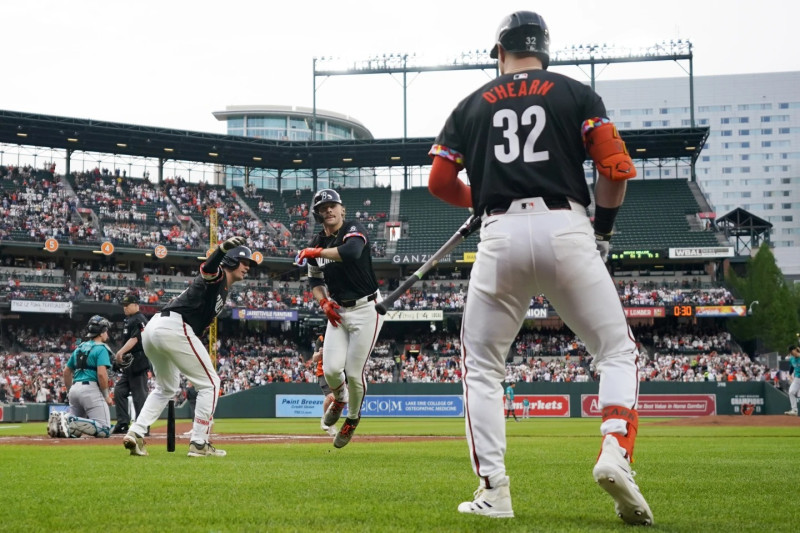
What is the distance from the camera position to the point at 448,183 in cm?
496

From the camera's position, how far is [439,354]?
50.3 m

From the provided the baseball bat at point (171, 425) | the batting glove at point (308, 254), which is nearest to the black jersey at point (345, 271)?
the batting glove at point (308, 254)

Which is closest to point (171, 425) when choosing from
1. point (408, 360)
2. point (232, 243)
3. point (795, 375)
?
point (232, 243)

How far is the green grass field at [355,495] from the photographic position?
4.13 m

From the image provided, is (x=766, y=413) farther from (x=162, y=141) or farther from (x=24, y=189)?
(x=24, y=189)

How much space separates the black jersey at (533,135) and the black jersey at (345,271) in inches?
194

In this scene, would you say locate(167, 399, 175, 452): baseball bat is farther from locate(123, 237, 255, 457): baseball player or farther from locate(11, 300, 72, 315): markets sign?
locate(11, 300, 72, 315): markets sign

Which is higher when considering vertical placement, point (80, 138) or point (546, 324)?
point (80, 138)

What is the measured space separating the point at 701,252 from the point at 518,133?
53642 millimetres

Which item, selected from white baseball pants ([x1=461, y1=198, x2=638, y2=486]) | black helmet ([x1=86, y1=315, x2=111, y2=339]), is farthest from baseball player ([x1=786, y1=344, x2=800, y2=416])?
white baseball pants ([x1=461, y1=198, x2=638, y2=486])

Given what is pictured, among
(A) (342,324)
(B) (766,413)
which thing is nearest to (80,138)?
(B) (766,413)

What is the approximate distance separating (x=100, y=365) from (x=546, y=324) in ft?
139

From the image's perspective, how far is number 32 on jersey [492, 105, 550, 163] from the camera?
452cm

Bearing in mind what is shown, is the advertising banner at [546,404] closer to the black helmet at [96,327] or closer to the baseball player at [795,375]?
the baseball player at [795,375]
